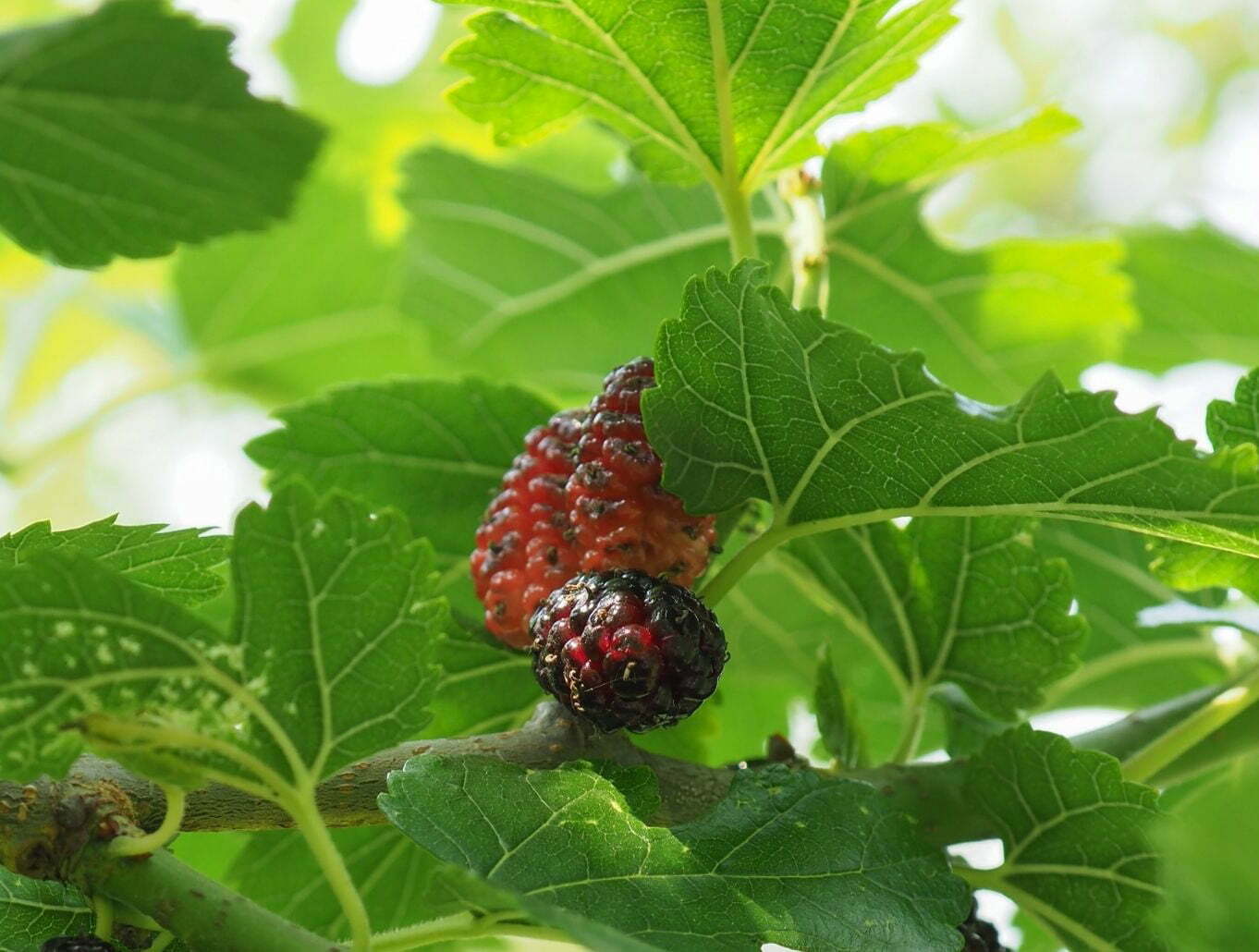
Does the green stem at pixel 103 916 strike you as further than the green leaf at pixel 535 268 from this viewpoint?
No

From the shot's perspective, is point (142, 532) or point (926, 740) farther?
point (926, 740)

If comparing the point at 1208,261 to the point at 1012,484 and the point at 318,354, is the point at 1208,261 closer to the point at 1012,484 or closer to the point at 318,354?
the point at 1012,484

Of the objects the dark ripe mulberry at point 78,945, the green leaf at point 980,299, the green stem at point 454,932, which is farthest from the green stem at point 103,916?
the green leaf at point 980,299

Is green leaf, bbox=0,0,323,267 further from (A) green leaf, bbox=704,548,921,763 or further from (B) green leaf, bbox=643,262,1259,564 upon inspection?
(A) green leaf, bbox=704,548,921,763

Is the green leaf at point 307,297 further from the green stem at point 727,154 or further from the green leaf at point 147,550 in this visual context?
the green leaf at point 147,550

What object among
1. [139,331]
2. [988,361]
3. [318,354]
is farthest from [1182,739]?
[139,331]

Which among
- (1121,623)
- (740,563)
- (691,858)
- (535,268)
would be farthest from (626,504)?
(535,268)
